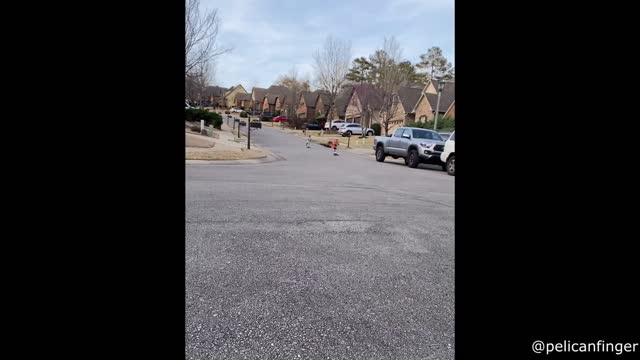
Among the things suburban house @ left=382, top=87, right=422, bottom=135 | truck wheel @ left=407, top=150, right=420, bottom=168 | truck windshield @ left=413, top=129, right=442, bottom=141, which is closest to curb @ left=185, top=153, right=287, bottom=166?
truck wheel @ left=407, top=150, right=420, bottom=168

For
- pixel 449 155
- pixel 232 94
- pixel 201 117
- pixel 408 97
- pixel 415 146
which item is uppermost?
pixel 232 94

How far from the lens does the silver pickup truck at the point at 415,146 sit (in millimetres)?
14508

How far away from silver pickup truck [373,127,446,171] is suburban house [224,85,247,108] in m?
95.9

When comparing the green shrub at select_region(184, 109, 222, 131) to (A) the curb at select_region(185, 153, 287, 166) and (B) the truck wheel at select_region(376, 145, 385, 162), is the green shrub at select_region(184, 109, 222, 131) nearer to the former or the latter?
(A) the curb at select_region(185, 153, 287, 166)

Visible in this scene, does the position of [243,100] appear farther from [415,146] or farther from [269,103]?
[415,146]

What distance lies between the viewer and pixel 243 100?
107375 mm

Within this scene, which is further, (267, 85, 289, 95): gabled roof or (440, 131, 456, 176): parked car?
(267, 85, 289, 95): gabled roof

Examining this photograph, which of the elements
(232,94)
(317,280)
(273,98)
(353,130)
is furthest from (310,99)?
(317,280)

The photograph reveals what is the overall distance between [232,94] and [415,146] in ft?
341

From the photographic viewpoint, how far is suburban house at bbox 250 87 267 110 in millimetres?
100800

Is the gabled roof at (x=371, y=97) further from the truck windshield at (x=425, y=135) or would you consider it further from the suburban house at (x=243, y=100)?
the suburban house at (x=243, y=100)
